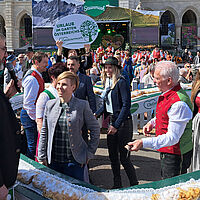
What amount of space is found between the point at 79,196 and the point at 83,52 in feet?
11.9

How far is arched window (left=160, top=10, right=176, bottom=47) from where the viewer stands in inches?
1426

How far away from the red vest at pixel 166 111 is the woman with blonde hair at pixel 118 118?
1.06 meters

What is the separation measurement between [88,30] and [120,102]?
6.30 feet

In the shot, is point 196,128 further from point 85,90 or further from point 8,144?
point 8,144

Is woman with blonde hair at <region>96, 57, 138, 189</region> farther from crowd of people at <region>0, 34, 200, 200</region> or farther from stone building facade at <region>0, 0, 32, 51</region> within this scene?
stone building facade at <region>0, 0, 32, 51</region>

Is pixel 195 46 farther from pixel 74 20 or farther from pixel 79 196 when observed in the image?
pixel 79 196

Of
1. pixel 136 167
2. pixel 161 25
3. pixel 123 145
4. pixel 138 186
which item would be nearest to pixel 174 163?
pixel 138 186

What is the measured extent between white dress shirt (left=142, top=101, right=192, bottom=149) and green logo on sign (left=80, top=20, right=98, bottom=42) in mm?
3030

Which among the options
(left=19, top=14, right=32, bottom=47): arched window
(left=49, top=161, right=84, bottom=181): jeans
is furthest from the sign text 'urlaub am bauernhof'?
(left=19, top=14, right=32, bottom=47): arched window

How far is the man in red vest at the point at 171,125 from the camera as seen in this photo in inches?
93.9

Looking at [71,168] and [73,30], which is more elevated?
[73,30]

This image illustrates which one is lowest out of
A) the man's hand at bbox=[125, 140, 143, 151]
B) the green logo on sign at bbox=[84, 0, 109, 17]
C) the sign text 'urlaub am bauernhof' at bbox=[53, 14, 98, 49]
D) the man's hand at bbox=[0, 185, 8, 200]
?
the man's hand at bbox=[0, 185, 8, 200]

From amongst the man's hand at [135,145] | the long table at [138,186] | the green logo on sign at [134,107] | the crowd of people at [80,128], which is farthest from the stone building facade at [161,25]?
the long table at [138,186]

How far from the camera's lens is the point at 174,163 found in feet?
8.68
